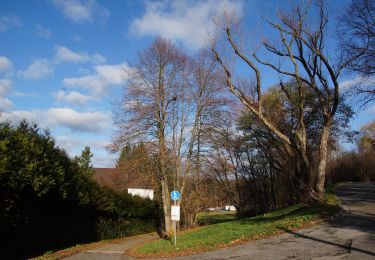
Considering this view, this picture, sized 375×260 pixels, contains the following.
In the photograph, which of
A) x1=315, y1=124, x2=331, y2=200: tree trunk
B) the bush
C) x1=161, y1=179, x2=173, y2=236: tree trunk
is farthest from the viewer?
x1=161, y1=179, x2=173, y2=236: tree trunk

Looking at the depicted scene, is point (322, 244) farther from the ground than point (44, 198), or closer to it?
closer to it

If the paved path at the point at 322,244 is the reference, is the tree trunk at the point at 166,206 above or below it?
above

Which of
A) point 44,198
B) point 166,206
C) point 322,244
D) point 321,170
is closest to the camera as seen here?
point 322,244

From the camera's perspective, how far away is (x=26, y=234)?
1900 centimetres

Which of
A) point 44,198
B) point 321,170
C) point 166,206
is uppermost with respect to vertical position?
point 321,170

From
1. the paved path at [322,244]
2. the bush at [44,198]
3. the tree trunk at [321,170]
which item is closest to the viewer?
the paved path at [322,244]

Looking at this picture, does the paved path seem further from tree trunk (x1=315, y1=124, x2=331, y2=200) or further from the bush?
the bush

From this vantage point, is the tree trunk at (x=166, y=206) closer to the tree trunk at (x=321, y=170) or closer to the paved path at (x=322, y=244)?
the tree trunk at (x=321, y=170)

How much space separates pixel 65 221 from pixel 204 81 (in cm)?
1554

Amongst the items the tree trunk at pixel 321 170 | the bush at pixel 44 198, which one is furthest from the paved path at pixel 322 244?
the bush at pixel 44 198

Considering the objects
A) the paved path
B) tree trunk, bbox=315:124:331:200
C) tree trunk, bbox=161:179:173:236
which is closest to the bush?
tree trunk, bbox=161:179:173:236

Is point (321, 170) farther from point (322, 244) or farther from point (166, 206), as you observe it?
point (166, 206)

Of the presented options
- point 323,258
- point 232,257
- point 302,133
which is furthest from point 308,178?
point 323,258

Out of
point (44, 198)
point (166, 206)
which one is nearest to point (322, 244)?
point (44, 198)
